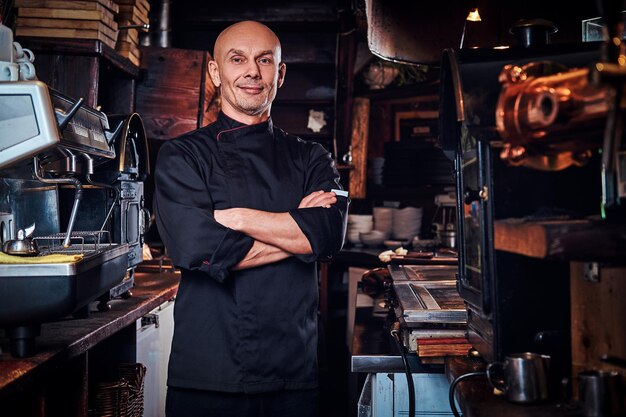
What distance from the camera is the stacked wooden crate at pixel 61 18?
12.5 ft

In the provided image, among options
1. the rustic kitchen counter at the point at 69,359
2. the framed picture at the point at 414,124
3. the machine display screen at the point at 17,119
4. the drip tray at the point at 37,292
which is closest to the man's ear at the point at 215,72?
the machine display screen at the point at 17,119

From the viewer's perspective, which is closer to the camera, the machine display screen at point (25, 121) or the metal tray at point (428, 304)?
the machine display screen at point (25, 121)

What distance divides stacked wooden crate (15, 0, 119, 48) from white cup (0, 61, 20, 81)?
5.01 ft

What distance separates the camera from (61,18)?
152 inches

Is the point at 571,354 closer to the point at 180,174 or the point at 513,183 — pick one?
the point at 513,183

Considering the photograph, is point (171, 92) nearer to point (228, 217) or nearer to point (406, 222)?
point (228, 217)

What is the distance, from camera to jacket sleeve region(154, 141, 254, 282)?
230 centimetres

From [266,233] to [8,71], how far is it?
1077 mm

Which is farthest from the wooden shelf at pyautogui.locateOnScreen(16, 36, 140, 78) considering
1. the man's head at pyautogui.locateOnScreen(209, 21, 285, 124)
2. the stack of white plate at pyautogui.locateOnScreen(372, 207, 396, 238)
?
the stack of white plate at pyautogui.locateOnScreen(372, 207, 396, 238)

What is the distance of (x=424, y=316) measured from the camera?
Answer: 2404mm

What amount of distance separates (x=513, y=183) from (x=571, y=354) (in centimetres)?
47

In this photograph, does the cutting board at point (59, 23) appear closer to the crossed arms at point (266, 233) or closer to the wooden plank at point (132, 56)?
the wooden plank at point (132, 56)

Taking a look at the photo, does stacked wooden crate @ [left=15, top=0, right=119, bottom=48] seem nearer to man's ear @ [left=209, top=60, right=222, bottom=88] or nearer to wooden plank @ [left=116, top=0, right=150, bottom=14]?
wooden plank @ [left=116, top=0, right=150, bottom=14]

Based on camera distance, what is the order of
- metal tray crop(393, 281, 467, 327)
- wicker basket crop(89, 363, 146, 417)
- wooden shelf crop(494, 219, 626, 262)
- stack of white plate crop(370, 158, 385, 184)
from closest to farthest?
wooden shelf crop(494, 219, 626, 262)
metal tray crop(393, 281, 467, 327)
wicker basket crop(89, 363, 146, 417)
stack of white plate crop(370, 158, 385, 184)
